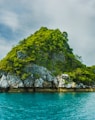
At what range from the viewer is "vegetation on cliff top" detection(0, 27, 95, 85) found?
67.8 meters

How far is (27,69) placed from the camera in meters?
68.7

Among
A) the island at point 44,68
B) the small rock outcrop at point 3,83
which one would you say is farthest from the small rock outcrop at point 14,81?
the small rock outcrop at point 3,83

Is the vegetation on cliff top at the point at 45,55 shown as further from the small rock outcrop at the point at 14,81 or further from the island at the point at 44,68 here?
the small rock outcrop at the point at 14,81

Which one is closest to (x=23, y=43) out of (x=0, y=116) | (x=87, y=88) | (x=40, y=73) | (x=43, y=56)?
(x=43, y=56)

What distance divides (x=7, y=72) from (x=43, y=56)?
39.4 ft

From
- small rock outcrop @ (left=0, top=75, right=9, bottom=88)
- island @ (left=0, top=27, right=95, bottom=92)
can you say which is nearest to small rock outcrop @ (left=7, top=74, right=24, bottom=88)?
island @ (left=0, top=27, right=95, bottom=92)

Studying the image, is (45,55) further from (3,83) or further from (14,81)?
(3,83)

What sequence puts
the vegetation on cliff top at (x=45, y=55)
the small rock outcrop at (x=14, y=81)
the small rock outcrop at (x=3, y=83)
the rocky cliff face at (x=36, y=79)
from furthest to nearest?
the vegetation on cliff top at (x=45, y=55) < the rocky cliff face at (x=36, y=79) < the small rock outcrop at (x=14, y=81) < the small rock outcrop at (x=3, y=83)

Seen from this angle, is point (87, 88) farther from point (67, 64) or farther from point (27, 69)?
point (27, 69)

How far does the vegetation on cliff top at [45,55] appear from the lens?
222 ft

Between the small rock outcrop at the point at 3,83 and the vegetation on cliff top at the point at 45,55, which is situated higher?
the vegetation on cliff top at the point at 45,55

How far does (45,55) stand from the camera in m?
73.9

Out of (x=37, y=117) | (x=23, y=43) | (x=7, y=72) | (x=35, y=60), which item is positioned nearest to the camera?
(x=37, y=117)

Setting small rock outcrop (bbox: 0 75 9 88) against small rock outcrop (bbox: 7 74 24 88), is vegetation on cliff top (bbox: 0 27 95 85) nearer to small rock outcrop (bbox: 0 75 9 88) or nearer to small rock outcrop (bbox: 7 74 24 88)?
small rock outcrop (bbox: 7 74 24 88)
